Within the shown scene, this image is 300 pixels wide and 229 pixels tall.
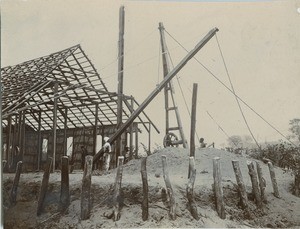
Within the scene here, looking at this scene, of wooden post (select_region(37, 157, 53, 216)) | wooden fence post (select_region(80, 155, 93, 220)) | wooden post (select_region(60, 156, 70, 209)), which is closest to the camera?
wooden fence post (select_region(80, 155, 93, 220))

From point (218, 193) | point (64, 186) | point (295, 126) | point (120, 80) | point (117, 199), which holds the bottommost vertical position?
point (117, 199)

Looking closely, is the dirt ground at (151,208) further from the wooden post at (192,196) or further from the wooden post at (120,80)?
the wooden post at (120,80)

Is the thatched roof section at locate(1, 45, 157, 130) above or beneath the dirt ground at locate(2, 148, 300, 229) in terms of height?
above

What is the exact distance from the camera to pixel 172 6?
9.79 metres

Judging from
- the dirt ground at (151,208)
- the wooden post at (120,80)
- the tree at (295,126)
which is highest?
the wooden post at (120,80)

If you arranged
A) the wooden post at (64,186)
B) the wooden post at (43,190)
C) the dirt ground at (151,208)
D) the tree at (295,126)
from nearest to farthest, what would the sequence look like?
the dirt ground at (151,208), the wooden post at (64,186), the wooden post at (43,190), the tree at (295,126)

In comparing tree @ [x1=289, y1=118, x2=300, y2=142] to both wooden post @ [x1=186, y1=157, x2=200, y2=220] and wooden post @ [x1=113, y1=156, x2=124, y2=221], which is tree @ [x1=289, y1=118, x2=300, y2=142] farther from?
wooden post @ [x1=113, y1=156, x2=124, y2=221]

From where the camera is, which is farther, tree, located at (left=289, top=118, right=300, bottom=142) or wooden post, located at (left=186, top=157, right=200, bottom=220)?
tree, located at (left=289, top=118, right=300, bottom=142)

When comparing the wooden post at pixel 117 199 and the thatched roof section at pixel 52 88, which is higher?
the thatched roof section at pixel 52 88

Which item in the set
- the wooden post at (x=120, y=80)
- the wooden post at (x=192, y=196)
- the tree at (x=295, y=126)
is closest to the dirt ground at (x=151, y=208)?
the wooden post at (x=192, y=196)

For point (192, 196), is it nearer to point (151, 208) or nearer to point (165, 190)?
point (165, 190)

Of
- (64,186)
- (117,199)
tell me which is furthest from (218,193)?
(64,186)

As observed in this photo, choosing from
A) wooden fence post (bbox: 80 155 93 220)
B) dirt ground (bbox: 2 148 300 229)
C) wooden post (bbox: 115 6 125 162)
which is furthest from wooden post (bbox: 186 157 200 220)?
wooden post (bbox: 115 6 125 162)

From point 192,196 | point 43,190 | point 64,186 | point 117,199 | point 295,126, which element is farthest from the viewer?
point 295,126
